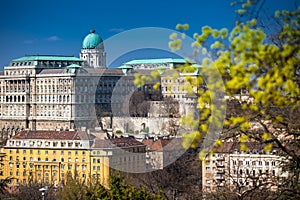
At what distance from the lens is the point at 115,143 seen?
48.5 metres

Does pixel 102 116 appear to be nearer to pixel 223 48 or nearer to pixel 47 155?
pixel 47 155

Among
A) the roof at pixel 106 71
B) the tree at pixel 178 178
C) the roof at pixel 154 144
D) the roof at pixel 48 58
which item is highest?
the roof at pixel 48 58

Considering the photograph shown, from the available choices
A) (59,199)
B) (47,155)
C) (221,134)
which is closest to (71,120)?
(47,155)

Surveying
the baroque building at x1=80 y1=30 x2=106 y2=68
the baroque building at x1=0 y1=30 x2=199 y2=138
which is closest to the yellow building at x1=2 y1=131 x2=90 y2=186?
the baroque building at x1=0 y1=30 x2=199 y2=138

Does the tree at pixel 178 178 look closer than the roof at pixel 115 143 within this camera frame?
Yes

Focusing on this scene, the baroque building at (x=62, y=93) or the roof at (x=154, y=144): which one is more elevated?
the baroque building at (x=62, y=93)

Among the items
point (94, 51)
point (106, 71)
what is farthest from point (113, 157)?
point (94, 51)

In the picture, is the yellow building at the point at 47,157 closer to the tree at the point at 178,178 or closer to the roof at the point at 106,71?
the tree at the point at 178,178

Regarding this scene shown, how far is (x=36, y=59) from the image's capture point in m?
96.9

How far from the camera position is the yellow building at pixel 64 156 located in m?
46.6

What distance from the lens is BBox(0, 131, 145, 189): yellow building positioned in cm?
4659

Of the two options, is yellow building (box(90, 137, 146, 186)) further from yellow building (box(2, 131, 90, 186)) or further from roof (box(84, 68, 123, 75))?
roof (box(84, 68, 123, 75))

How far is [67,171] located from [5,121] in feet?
155

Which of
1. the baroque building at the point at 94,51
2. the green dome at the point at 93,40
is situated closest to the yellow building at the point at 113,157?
the baroque building at the point at 94,51
